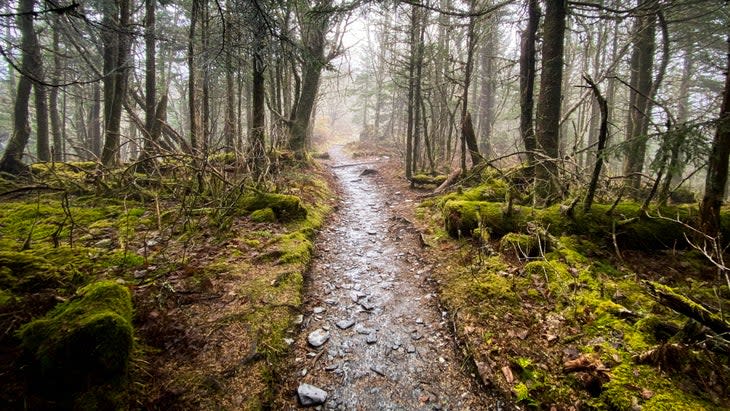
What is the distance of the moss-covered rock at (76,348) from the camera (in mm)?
2027

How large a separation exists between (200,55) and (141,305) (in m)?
6.00

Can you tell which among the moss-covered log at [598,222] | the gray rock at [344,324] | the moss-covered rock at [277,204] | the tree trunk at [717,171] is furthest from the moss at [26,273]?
the tree trunk at [717,171]

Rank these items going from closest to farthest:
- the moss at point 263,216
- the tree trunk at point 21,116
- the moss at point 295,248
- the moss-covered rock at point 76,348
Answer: the moss-covered rock at point 76,348 → the moss at point 295,248 → the moss at point 263,216 → the tree trunk at point 21,116

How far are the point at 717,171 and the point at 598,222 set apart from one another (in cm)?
146

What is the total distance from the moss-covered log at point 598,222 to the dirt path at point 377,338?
1.35 meters

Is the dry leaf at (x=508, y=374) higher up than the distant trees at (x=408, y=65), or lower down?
Answer: lower down

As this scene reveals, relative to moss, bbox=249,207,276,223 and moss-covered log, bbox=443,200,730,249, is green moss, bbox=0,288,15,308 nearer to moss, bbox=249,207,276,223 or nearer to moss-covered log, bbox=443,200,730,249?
moss, bbox=249,207,276,223

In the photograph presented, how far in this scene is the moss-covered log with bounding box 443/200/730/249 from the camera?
4.59m

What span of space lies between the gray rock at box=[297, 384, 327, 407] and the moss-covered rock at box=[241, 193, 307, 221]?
13.2ft

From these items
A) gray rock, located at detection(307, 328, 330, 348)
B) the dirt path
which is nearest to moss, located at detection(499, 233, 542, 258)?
the dirt path

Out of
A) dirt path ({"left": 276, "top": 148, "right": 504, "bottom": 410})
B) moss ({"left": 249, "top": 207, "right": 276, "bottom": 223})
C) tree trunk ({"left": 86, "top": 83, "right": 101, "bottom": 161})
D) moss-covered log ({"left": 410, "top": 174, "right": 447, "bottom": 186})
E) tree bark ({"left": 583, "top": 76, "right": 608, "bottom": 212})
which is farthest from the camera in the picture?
tree trunk ({"left": 86, "top": 83, "right": 101, "bottom": 161})

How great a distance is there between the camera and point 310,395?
2.77 meters

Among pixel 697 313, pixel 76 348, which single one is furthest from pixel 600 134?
pixel 76 348

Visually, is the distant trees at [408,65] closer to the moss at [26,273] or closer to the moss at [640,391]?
the moss at [26,273]
